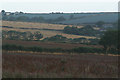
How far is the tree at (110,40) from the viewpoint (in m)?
39.8

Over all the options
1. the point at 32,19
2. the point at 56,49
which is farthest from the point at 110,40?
the point at 32,19

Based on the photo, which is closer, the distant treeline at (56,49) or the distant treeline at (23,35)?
the distant treeline at (56,49)

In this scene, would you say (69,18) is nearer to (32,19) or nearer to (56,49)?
(32,19)

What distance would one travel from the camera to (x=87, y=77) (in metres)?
10.3

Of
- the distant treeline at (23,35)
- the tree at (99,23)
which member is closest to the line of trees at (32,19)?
the tree at (99,23)

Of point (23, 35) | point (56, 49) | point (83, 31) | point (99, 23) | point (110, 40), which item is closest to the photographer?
point (56, 49)

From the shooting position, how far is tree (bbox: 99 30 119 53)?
1569 inches

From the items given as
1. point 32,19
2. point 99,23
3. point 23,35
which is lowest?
point 23,35

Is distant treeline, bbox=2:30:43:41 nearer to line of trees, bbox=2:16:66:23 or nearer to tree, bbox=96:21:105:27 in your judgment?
tree, bbox=96:21:105:27

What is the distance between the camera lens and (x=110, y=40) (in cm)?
4059

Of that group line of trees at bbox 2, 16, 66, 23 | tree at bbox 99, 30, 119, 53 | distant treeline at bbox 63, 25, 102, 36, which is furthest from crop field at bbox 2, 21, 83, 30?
tree at bbox 99, 30, 119, 53

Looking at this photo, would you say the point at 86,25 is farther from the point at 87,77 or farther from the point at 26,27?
the point at 87,77

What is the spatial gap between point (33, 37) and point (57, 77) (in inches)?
1744

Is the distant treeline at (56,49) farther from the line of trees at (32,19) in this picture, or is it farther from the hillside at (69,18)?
the line of trees at (32,19)
